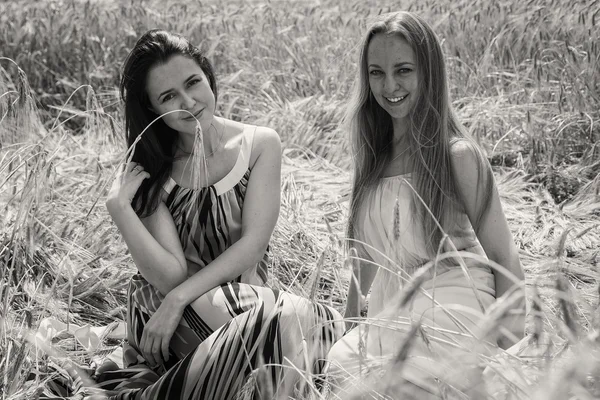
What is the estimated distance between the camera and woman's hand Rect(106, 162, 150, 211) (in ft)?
6.78

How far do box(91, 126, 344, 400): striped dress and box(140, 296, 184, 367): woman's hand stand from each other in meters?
0.04

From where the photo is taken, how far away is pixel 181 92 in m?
2.13

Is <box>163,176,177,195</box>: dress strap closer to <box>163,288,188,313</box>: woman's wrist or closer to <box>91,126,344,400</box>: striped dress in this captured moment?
<box>91,126,344,400</box>: striped dress

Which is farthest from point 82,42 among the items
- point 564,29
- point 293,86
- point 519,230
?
point 519,230

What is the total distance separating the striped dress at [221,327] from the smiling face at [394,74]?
0.42 m

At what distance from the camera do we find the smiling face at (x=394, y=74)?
6.55 feet

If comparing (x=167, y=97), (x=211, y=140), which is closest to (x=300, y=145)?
(x=211, y=140)

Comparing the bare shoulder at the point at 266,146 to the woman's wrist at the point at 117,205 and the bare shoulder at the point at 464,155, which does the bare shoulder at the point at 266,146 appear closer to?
the woman's wrist at the point at 117,205

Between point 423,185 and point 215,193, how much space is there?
59 centimetres

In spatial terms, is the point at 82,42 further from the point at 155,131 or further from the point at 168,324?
the point at 168,324

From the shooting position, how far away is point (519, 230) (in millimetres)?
2957

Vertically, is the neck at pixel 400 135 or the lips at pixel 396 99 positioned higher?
the lips at pixel 396 99

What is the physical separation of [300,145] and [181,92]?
1.86 meters

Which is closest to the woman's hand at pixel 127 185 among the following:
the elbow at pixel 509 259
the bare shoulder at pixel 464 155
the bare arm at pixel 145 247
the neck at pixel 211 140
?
the bare arm at pixel 145 247
